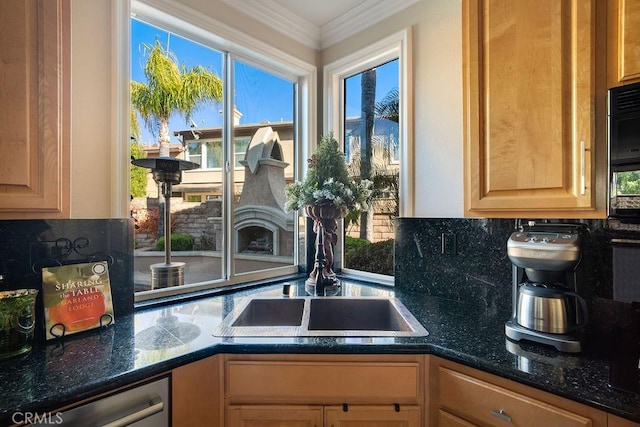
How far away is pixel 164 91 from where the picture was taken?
167 cm

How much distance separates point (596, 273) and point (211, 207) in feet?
6.25

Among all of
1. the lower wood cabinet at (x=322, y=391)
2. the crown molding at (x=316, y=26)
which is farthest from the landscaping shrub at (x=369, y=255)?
the crown molding at (x=316, y=26)

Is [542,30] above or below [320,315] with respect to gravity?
above

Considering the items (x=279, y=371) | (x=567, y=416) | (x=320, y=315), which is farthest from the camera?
(x=320, y=315)

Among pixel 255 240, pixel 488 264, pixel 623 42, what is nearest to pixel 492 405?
pixel 488 264

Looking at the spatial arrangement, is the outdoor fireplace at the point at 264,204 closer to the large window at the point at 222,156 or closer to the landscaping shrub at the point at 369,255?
the large window at the point at 222,156

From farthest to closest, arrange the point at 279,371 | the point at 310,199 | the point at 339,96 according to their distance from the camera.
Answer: the point at 339,96 → the point at 310,199 → the point at 279,371

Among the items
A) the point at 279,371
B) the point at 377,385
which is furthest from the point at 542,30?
the point at 279,371

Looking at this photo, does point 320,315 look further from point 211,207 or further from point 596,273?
point 596,273

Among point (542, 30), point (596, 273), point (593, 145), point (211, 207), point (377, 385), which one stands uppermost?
point (542, 30)

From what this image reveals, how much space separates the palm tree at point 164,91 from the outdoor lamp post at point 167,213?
82 mm

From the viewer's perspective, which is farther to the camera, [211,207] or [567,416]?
[211,207]

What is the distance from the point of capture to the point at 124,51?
4.70ft

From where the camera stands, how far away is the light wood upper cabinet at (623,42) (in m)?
0.91
